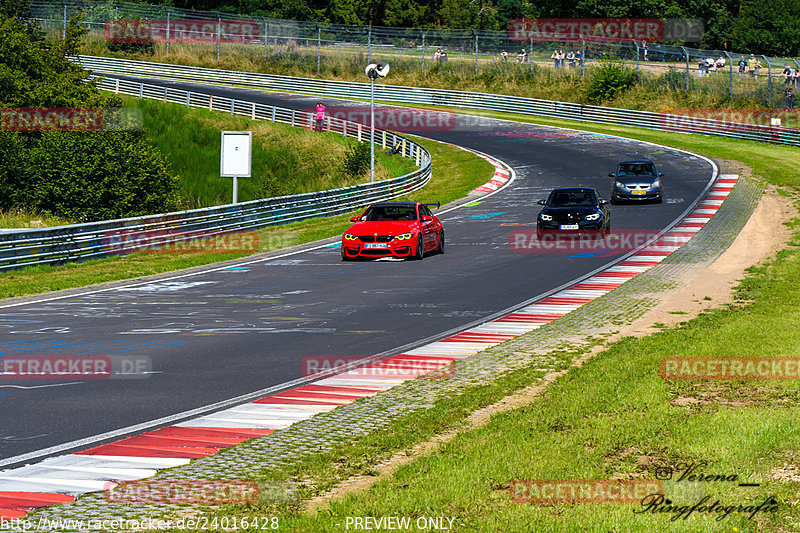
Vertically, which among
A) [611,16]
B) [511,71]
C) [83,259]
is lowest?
[83,259]

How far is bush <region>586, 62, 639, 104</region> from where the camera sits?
222 feet

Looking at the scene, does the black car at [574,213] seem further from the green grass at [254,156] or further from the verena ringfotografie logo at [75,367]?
the green grass at [254,156]

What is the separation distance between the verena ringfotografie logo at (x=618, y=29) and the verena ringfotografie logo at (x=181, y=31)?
2944 cm

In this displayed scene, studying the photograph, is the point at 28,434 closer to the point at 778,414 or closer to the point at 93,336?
the point at 93,336

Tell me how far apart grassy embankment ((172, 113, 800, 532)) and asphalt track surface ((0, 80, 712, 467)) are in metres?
2.62

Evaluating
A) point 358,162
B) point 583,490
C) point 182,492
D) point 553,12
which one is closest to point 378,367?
point 182,492

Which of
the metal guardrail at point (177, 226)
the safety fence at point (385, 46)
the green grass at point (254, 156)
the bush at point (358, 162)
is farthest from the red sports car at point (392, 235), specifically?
the safety fence at point (385, 46)

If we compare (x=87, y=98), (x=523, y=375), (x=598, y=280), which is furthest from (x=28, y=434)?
(x=87, y=98)

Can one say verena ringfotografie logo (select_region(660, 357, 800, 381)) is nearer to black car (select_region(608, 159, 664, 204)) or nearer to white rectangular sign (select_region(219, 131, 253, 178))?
white rectangular sign (select_region(219, 131, 253, 178))

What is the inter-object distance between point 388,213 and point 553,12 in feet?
291

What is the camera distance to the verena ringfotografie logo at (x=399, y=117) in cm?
6272

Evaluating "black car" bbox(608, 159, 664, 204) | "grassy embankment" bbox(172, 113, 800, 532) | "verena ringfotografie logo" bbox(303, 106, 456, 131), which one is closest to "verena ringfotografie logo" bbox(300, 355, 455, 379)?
"grassy embankment" bbox(172, 113, 800, 532)

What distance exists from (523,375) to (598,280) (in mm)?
9778

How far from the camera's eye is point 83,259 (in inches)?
993
